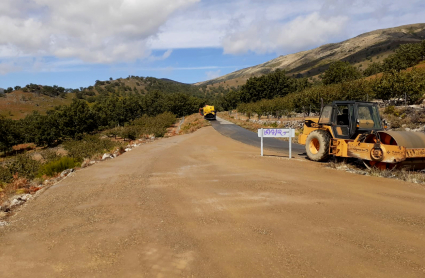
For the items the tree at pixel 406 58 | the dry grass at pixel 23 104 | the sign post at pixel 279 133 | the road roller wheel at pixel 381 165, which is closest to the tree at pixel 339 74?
the tree at pixel 406 58

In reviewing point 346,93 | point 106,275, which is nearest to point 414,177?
point 106,275

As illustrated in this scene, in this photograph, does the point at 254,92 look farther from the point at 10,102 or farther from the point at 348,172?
the point at 10,102

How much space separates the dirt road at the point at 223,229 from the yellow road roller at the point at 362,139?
3.93ft

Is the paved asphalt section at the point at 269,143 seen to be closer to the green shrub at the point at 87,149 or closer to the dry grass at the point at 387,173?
the dry grass at the point at 387,173

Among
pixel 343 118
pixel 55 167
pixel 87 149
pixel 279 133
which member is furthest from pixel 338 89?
pixel 55 167

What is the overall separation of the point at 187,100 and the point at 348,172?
8086cm

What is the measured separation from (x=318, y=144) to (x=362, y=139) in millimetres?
2444

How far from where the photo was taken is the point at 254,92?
87688mm

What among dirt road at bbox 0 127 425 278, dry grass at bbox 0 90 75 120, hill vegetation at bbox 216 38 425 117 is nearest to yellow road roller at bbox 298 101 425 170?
dirt road at bbox 0 127 425 278

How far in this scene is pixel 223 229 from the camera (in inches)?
201

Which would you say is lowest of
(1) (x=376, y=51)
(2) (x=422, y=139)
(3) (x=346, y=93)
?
(2) (x=422, y=139)

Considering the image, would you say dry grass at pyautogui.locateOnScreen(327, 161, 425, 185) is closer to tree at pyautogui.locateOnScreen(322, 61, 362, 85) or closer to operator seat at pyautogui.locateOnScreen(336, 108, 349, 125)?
operator seat at pyautogui.locateOnScreen(336, 108, 349, 125)

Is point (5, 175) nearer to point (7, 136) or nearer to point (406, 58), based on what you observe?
point (7, 136)

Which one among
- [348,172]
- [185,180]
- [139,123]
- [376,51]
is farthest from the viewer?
[376,51]
